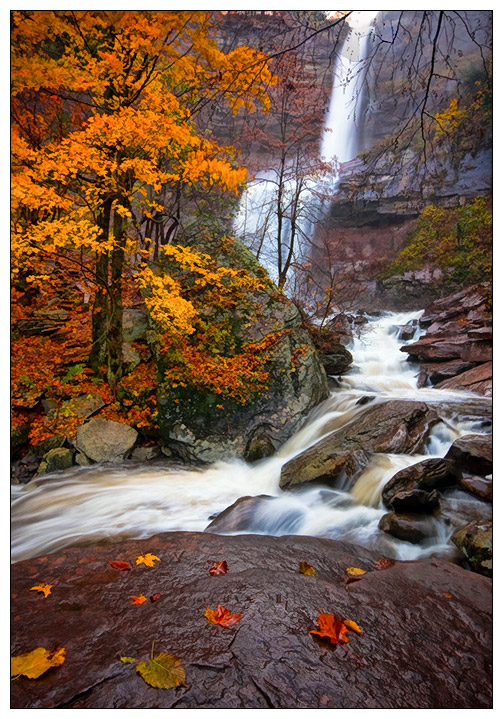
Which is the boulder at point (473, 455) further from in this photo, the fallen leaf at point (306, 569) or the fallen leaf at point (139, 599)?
the fallen leaf at point (139, 599)

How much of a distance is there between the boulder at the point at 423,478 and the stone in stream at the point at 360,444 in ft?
1.44

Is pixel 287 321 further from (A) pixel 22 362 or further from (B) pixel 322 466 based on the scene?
(A) pixel 22 362

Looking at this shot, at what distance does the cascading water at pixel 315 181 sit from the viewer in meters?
2.18

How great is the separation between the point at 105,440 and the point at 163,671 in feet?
9.49

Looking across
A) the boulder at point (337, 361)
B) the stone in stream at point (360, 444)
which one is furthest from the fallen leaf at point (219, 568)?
the boulder at point (337, 361)

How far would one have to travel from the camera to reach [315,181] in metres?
4.70

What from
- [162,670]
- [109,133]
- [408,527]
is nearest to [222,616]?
[162,670]

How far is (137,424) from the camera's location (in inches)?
152

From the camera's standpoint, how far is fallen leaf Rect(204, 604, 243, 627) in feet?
4.40

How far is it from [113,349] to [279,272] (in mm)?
2377

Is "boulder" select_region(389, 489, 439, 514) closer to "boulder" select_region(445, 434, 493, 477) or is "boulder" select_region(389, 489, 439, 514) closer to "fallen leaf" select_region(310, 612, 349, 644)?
"boulder" select_region(445, 434, 493, 477)

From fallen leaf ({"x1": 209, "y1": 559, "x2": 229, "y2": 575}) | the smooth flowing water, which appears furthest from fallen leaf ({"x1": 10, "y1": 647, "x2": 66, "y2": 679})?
the smooth flowing water

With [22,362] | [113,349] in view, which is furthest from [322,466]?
[22,362]

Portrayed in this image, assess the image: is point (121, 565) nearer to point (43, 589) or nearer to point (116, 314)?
point (43, 589)
